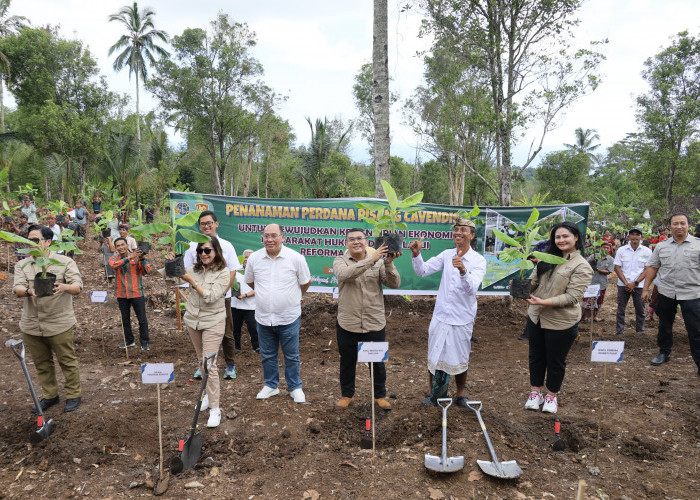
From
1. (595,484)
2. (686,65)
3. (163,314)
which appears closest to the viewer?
(595,484)

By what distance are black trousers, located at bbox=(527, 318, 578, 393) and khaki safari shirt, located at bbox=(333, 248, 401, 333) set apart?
1365 millimetres

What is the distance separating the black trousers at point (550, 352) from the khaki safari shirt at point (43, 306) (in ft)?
13.7

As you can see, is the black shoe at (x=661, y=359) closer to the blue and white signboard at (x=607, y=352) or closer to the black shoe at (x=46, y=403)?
the blue and white signboard at (x=607, y=352)

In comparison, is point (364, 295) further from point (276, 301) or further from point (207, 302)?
point (207, 302)

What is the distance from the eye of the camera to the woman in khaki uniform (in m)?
3.40

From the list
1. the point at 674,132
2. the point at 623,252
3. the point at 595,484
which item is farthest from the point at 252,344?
the point at 674,132

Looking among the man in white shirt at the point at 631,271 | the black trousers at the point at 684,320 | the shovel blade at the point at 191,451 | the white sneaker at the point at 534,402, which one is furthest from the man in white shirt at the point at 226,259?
the man in white shirt at the point at 631,271

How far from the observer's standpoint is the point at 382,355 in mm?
3273

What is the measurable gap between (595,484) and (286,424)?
2.37 meters

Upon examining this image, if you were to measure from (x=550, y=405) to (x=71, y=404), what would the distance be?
14.5 ft

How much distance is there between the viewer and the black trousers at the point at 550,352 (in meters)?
3.49

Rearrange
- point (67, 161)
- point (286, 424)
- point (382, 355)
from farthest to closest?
point (67, 161) → point (286, 424) → point (382, 355)

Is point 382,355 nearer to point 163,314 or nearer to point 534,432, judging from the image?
point 534,432

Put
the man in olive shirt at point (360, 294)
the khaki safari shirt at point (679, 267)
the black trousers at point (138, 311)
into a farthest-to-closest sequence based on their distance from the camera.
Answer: the black trousers at point (138, 311), the khaki safari shirt at point (679, 267), the man in olive shirt at point (360, 294)
